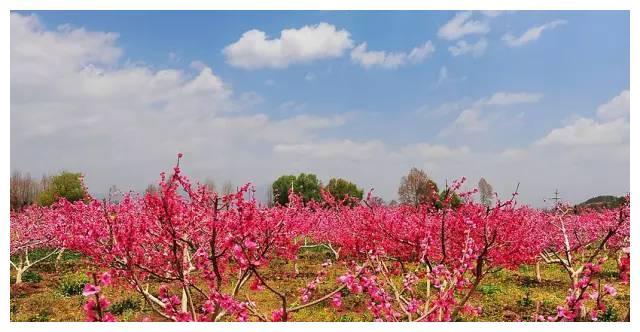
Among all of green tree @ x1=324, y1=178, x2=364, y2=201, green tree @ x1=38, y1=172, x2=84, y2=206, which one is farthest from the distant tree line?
green tree @ x1=324, y1=178, x2=364, y2=201

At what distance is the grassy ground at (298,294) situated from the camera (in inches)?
284

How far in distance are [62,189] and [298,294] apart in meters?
23.0

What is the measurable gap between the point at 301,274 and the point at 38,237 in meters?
6.45

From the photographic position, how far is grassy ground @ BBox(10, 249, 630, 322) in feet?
23.7

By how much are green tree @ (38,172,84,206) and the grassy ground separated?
16636 mm

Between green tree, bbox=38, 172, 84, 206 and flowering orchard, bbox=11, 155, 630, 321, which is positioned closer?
flowering orchard, bbox=11, 155, 630, 321

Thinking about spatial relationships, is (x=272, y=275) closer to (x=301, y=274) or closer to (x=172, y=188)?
(x=301, y=274)

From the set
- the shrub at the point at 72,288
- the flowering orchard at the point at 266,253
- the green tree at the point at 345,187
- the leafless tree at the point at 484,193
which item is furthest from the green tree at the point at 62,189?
the leafless tree at the point at 484,193

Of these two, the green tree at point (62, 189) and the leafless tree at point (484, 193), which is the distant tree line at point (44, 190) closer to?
the green tree at point (62, 189)

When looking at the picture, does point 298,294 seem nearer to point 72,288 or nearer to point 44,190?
point 72,288

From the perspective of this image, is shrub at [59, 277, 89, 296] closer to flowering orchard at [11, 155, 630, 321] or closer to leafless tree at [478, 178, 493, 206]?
flowering orchard at [11, 155, 630, 321]

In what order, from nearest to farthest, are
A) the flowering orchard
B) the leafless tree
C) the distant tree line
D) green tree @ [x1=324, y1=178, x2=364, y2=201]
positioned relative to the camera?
the flowering orchard → the leafless tree → the distant tree line → green tree @ [x1=324, y1=178, x2=364, y2=201]
